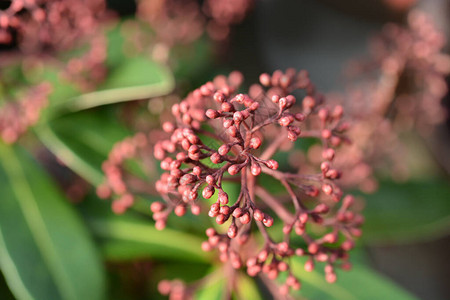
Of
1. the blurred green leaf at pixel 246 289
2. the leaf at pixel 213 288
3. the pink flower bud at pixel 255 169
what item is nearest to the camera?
the pink flower bud at pixel 255 169

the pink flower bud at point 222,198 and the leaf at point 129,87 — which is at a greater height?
the pink flower bud at point 222,198

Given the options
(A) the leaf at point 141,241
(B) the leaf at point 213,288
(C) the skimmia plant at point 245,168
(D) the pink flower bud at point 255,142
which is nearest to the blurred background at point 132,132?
(A) the leaf at point 141,241

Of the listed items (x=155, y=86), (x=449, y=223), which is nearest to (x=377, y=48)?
(x=449, y=223)

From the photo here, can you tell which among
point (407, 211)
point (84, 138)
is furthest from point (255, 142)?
point (407, 211)

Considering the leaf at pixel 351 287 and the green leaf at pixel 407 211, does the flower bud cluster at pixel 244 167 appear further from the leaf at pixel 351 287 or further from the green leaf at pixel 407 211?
the green leaf at pixel 407 211

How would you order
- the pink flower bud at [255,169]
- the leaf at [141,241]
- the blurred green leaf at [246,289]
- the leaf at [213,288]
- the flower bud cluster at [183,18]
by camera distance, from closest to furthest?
the pink flower bud at [255,169] → the leaf at [213,288] → the blurred green leaf at [246,289] → the leaf at [141,241] → the flower bud cluster at [183,18]

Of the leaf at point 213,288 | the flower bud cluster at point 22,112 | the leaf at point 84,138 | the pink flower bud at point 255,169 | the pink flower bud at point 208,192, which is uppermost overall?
the pink flower bud at point 255,169

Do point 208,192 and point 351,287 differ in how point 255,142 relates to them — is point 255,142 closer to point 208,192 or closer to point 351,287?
point 208,192

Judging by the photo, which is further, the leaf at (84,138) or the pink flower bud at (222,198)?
the leaf at (84,138)
